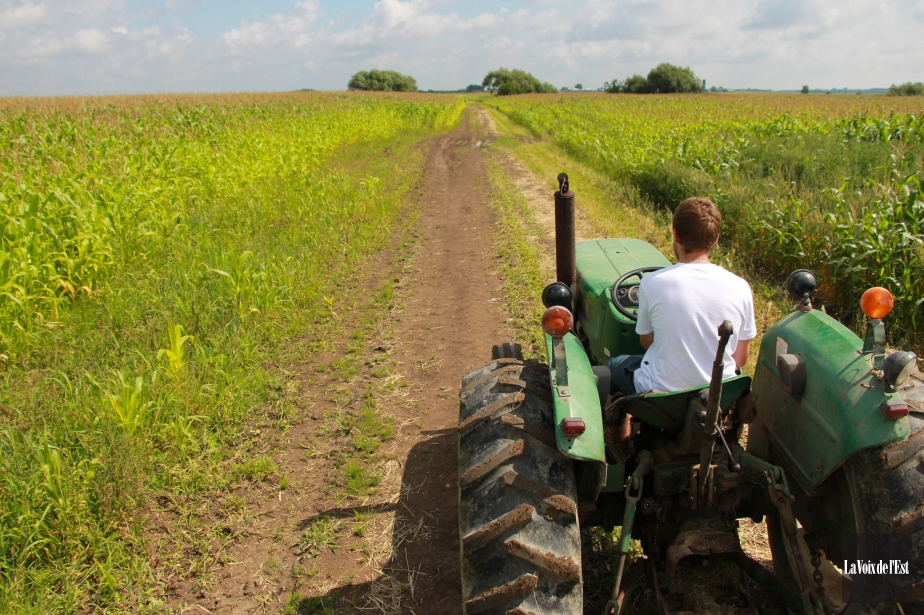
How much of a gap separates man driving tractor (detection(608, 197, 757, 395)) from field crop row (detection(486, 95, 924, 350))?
140 inches

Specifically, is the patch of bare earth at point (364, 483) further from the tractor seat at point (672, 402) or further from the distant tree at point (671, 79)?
the distant tree at point (671, 79)

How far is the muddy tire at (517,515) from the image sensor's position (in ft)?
6.48

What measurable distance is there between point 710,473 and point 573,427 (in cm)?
59

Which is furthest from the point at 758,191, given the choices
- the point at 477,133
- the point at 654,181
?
the point at 477,133

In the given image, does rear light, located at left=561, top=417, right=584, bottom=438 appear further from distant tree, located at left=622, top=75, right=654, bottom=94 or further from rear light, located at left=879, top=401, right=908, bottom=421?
distant tree, located at left=622, top=75, right=654, bottom=94

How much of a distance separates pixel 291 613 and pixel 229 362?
2395 mm

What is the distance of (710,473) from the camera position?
221 cm

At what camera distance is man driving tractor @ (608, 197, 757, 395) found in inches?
89.6

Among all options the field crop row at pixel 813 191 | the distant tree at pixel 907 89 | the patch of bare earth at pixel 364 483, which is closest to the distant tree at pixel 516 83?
the distant tree at pixel 907 89

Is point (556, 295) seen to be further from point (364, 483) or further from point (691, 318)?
point (364, 483)

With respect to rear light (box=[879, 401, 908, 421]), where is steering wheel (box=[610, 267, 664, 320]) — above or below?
above

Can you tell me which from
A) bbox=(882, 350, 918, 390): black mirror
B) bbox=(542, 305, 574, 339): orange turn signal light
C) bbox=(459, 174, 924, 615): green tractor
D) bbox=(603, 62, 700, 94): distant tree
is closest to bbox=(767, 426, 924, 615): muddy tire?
bbox=(459, 174, 924, 615): green tractor

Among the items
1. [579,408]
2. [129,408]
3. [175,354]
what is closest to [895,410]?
[579,408]

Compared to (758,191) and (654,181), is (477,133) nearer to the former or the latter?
(654,181)
